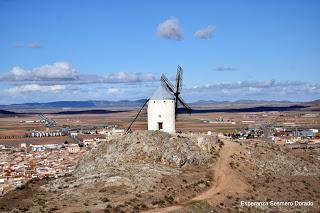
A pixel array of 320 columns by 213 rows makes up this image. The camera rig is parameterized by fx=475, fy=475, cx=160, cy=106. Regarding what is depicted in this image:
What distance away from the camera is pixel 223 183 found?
41.2m

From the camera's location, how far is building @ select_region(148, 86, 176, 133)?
2041 inches

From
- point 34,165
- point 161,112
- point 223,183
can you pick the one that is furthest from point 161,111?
point 34,165

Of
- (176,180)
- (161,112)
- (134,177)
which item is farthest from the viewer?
(161,112)

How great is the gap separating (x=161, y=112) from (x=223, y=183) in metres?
13.4

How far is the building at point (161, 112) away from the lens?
2041 inches

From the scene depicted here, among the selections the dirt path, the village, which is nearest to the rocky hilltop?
the dirt path

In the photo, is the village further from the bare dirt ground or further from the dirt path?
the dirt path

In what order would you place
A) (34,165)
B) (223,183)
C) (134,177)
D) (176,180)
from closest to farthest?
1. (134,177)
2. (176,180)
3. (223,183)
4. (34,165)

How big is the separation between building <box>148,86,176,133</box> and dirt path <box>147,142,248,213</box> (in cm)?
671

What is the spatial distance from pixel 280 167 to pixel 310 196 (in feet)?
23.1

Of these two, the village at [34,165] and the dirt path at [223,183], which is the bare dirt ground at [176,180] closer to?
the dirt path at [223,183]

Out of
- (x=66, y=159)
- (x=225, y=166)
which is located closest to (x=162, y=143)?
(x=225, y=166)

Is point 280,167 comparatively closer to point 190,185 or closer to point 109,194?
point 190,185

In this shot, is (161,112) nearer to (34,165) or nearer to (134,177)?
(134,177)
